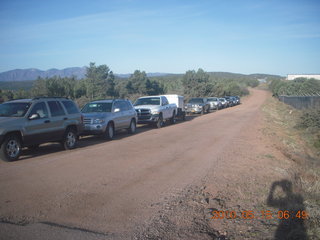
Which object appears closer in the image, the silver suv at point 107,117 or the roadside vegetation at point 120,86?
the silver suv at point 107,117

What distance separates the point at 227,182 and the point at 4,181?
191 inches

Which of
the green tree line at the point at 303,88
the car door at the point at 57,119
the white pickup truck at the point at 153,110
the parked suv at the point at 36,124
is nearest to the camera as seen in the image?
the parked suv at the point at 36,124

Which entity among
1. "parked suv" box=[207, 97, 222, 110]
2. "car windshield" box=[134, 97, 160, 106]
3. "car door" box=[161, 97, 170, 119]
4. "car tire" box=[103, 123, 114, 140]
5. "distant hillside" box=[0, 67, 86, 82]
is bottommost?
"parked suv" box=[207, 97, 222, 110]

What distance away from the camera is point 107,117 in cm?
1320

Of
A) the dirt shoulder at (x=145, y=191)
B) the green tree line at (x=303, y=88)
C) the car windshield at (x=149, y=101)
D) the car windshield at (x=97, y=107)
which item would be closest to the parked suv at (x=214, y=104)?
the green tree line at (x=303, y=88)

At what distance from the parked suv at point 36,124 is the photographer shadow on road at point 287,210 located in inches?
266

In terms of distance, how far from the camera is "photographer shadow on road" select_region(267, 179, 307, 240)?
4398 mm

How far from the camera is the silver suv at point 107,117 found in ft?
42.1

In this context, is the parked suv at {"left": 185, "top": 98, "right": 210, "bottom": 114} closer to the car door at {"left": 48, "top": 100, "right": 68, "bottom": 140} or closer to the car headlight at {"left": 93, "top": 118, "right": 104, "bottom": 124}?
the car headlight at {"left": 93, "top": 118, "right": 104, "bottom": 124}

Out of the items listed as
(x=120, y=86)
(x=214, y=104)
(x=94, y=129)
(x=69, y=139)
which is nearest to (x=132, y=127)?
(x=94, y=129)

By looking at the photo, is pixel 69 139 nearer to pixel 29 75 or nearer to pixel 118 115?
pixel 118 115

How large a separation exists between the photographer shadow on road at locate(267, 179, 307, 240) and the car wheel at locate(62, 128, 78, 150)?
6854mm

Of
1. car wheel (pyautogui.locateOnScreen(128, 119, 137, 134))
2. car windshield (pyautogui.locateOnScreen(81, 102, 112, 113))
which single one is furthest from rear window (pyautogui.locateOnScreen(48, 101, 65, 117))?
car wheel (pyautogui.locateOnScreen(128, 119, 137, 134))

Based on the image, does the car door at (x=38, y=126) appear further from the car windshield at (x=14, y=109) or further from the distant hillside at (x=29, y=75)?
the distant hillside at (x=29, y=75)
